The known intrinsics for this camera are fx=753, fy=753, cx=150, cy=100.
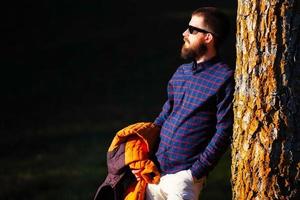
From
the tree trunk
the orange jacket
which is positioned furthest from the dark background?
the tree trunk

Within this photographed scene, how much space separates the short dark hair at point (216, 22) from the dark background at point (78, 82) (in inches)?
104

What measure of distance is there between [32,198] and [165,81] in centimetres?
437

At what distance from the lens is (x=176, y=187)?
12.9ft

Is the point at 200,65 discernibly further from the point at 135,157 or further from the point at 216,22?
the point at 135,157

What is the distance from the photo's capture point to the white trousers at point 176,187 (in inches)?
155

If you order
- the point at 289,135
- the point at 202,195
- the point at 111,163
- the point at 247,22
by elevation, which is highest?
the point at 247,22

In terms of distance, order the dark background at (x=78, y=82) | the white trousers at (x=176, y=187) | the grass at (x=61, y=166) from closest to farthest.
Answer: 1. the white trousers at (x=176, y=187)
2. the grass at (x=61, y=166)
3. the dark background at (x=78, y=82)

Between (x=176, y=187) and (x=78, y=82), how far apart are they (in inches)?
256

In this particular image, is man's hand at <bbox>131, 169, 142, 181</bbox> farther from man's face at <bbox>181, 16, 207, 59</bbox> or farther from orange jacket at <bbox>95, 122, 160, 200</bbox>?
man's face at <bbox>181, 16, 207, 59</bbox>

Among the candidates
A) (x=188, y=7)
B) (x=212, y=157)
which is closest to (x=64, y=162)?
(x=212, y=157)

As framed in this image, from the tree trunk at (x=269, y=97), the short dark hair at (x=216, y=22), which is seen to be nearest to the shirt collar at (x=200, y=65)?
the short dark hair at (x=216, y=22)

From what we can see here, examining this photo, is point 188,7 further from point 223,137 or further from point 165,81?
point 223,137

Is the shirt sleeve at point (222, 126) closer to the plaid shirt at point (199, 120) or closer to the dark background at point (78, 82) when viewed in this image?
the plaid shirt at point (199, 120)

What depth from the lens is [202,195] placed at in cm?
650
